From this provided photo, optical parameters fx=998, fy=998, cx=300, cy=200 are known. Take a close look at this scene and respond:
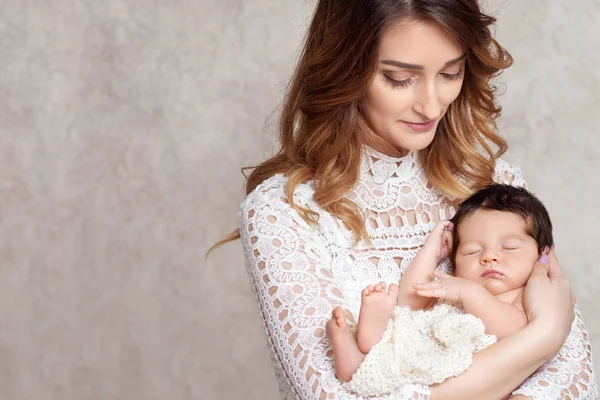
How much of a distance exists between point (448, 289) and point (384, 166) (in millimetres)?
559

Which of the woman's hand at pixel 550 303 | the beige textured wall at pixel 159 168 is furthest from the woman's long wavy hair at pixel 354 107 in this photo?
the beige textured wall at pixel 159 168

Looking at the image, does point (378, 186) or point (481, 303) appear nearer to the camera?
point (481, 303)

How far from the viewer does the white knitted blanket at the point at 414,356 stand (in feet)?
7.59

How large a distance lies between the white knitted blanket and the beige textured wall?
211 centimetres

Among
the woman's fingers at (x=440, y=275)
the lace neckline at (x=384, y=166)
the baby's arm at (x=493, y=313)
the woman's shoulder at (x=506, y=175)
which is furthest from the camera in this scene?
the woman's shoulder at (x=506, y=175)

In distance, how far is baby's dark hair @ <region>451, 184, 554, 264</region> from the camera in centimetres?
288

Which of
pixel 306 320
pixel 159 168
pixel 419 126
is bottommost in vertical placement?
pixel 159 168

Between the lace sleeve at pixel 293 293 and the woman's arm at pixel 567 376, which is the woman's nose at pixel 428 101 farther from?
the woman's arm at pixel 567 376

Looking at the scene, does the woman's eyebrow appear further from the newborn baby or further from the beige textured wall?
the beige textured wall

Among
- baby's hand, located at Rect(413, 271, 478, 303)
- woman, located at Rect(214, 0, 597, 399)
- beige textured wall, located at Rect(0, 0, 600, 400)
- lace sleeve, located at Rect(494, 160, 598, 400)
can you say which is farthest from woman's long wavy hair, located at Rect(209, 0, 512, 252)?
beige textured wall, located at Rect(0, 0, 600, 400)

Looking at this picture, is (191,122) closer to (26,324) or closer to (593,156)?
(26,324)

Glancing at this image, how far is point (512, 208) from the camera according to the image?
288cm

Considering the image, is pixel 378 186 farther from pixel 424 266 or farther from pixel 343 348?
pixel 343 348

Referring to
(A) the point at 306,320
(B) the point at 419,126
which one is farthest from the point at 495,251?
(A) the point at 306,320
